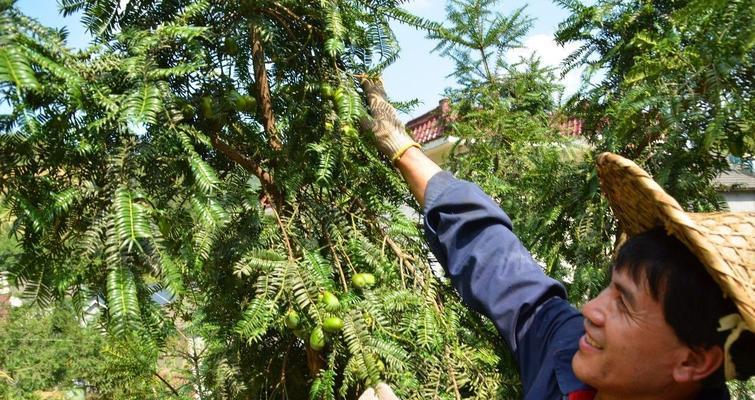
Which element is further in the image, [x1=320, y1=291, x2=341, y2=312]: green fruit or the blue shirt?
the blue shirt

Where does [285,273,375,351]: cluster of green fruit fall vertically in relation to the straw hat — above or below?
above

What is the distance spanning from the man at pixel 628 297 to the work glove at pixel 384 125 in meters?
0.12

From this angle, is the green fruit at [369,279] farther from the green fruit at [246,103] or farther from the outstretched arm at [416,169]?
the green fruit at [246,103]

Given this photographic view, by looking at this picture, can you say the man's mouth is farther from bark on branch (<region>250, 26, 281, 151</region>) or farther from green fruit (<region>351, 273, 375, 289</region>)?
bark on branch (<region>250, 26, 281, 151</region>)

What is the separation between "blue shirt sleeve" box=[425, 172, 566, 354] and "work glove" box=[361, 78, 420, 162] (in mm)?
117

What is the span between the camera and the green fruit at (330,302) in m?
1.19

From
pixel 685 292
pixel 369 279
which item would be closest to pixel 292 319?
pixel 369 279

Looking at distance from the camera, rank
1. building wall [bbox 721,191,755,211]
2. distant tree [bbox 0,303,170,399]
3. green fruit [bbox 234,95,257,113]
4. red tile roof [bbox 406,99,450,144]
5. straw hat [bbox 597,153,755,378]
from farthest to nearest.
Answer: distant tree [bbox 0,303,170,399]
red tile roof [bbox 406,99,450,144]
building wall [bbox 721,191,755,211]
green fruit [bbox 234,95,257,113]
straw hat [bbox 597,153,755,378]

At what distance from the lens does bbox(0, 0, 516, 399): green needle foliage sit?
0.97 m

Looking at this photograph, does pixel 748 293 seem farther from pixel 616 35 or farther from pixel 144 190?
pixel 616 35

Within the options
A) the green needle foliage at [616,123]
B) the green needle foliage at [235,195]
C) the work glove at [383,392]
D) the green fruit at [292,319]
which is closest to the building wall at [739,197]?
the green needle foliage at [616,123]

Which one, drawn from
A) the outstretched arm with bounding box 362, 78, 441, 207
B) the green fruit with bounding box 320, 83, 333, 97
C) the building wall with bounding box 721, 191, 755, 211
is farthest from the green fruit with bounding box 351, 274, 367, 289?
the building wall with bounding box 721, 191, 755, 211

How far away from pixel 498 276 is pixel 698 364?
0.42m

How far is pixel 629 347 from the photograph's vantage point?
3.32ft
